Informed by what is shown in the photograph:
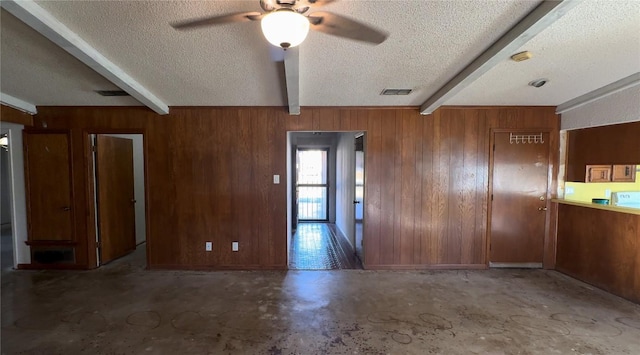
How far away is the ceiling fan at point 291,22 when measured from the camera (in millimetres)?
1499

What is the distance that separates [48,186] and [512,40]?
562 cm

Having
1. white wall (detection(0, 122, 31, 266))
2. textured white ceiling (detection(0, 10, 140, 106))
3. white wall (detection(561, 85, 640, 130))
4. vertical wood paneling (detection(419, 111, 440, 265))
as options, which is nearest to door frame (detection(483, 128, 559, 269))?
white wall (detection(561, 85, 640, 130))

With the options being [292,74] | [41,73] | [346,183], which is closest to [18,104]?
[41,73]

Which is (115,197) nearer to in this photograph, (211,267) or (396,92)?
(211,267)

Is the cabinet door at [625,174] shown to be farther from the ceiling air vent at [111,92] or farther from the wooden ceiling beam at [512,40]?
the ceiling air vent at [111,92]

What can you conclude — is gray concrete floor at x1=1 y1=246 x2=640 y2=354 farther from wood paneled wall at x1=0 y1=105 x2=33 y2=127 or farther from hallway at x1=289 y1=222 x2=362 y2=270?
wood paneled wall at x1=0 y1=105 x2=33 y2=127

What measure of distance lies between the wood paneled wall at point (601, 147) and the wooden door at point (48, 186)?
274 inches

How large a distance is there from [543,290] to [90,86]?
5720 millimetres

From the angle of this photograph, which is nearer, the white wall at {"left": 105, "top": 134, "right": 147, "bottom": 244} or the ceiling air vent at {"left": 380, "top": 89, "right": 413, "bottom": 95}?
the ceiling air vent at {"left": 380, "top": 89, "right": 413, "bottom": 95}

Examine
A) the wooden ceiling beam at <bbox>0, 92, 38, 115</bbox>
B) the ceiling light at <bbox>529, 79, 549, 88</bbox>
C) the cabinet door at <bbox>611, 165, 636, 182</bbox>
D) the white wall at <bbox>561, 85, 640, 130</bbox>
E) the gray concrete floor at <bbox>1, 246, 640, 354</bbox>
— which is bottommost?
the gray concrete floor at <bbox>1, 246, 640, 354</bbox>

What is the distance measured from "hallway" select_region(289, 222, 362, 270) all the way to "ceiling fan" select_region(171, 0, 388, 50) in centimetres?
321

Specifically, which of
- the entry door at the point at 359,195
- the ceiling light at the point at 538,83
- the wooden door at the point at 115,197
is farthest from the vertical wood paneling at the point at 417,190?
the wooden door at the point at 115,197

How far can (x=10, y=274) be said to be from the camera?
12.7 ft

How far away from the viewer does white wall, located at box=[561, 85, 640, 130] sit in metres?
3.12
